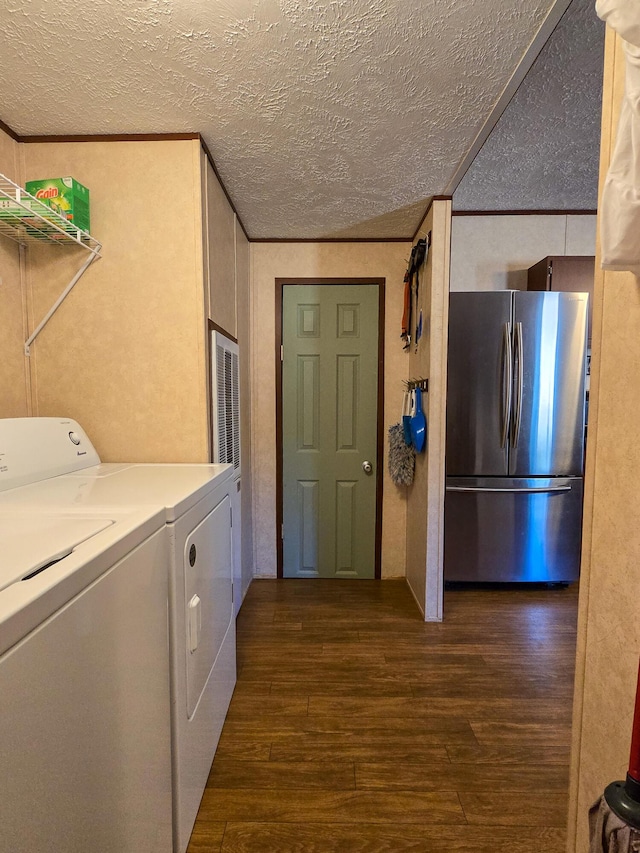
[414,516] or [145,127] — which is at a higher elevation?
[145,127]

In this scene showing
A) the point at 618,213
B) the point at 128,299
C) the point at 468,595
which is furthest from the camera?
the point at 468,595

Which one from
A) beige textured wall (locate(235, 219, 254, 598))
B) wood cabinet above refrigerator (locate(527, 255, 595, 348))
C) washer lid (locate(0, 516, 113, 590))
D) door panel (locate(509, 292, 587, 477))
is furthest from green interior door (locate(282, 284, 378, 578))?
washer lid (locate(0, 516, 113, 590))

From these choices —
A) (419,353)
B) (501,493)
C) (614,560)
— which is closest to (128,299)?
(419,353)

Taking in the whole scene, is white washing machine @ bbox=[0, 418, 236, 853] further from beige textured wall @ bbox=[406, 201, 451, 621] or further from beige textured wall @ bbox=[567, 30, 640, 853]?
beige textured wall @ bbox=[406, 201, 451, 621]

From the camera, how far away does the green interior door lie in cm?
295

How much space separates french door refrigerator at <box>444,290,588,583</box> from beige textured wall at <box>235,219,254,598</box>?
4.28 ft

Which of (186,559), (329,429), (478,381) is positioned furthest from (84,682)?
(478,381)

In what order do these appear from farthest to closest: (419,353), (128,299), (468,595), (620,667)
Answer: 1. (468,595)
2. (419,353)
3. (128,299)
4. (620,667)

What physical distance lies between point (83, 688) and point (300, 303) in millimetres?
2603

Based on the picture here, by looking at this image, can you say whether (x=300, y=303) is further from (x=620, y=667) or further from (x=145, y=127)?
(x=620, y=667)

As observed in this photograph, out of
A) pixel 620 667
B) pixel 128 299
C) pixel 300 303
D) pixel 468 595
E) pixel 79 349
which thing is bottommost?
pixel 468 595

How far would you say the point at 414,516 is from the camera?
277 centimetres

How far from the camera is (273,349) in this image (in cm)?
298

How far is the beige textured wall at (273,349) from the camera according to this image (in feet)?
9.53
